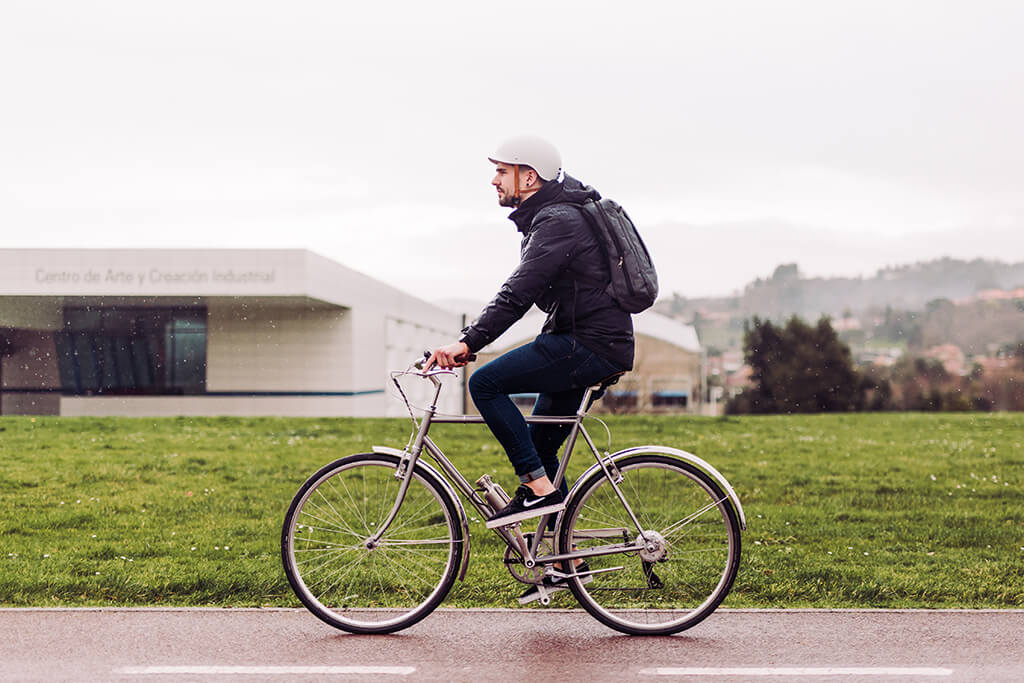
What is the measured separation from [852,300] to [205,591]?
253 feet

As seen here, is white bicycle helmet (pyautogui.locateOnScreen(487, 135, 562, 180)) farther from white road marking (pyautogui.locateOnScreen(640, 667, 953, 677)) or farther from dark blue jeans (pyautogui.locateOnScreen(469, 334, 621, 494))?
white road marking (pyautogui.locateOnScreen(640, 667, 953, 677))

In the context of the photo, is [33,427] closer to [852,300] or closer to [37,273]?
[37,273]

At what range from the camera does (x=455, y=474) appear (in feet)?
15.6

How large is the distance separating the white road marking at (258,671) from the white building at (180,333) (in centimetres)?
3609

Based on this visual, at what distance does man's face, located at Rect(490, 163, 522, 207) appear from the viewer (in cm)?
471

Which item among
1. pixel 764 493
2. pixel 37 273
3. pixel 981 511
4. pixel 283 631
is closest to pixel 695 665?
pixel 283 631

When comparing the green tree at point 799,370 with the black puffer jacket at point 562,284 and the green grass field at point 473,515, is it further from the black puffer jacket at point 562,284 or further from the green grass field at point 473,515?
the black puffer jacket at point 562,284

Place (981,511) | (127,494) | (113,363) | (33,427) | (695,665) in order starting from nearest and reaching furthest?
1. (695,665)
2. (981,511)
3. (127,494)
4. (33,427)
5. (113,363)

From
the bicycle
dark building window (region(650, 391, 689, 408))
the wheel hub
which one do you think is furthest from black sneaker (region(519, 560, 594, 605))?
dark building window (region(650, 391, 689, 408))

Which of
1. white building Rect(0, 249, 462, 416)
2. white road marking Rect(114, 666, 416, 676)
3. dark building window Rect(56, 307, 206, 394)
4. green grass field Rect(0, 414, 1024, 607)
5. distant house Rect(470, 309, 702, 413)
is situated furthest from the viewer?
distant house Rect(470, 309, 702, 413)

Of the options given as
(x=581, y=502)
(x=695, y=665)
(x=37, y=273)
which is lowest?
(x=695, y=665)

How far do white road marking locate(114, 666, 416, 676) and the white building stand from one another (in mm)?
36086

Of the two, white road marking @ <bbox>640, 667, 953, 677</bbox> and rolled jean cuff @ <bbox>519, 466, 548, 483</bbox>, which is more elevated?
rolled jean cuff @ <bbox>519, 466, 548, 483</bbox>

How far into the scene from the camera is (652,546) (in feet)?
15.7
